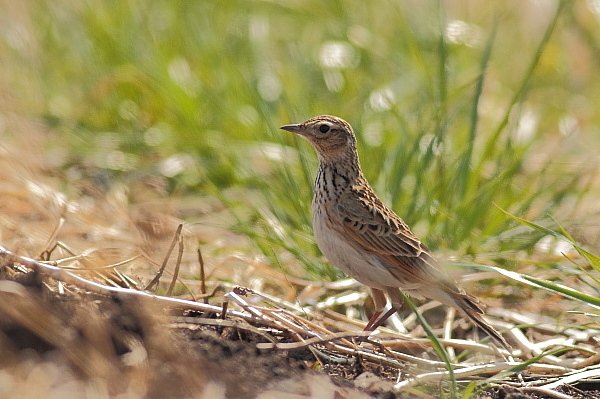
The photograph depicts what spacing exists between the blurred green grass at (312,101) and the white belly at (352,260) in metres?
0.82

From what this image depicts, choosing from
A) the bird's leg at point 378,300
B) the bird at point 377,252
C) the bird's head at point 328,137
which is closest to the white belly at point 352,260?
the bird at point 377,252

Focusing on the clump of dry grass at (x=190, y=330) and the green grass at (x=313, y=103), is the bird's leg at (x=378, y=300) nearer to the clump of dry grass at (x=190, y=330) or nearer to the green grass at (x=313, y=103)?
the clump of dry grass at (x=190, y=330)

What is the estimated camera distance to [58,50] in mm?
9578

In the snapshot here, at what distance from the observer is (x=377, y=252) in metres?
5.27

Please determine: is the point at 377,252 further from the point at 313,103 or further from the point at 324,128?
the point at 313,103

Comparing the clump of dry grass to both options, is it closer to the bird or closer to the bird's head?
the bird

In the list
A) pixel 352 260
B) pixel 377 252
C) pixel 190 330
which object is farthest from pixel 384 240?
pixel 190 330

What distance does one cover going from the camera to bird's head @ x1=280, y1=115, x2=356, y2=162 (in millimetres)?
5625

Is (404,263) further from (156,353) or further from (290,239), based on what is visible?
(156,353)

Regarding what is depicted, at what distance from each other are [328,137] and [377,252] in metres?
0.81

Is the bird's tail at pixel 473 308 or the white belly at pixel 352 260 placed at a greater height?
the white belly at pixel 352 260

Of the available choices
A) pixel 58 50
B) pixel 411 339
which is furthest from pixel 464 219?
pixel 58 50

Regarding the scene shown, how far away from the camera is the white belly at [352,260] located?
5.17 metres

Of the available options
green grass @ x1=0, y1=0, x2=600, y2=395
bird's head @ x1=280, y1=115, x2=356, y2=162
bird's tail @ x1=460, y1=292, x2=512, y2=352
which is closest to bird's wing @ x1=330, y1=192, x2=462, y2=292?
bird's tail @ x1=460, y1=292, x2=512, y2=352
